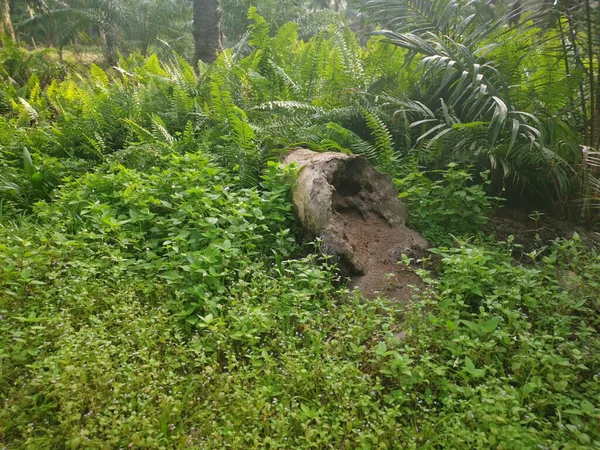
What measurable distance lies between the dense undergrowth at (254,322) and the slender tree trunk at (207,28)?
3.61 metres

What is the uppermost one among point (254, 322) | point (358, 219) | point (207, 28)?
point (207, 28)

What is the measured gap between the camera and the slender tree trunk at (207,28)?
736cm

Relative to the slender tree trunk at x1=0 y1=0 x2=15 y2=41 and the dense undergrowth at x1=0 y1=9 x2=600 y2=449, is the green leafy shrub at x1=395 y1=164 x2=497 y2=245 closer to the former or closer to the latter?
the dense undergrowth at x1=0 y1=9 x2=600 y2=449

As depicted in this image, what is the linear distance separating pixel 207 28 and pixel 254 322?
21.4 ft

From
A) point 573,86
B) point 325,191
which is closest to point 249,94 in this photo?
point 325,191

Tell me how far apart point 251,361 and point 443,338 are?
114 cm

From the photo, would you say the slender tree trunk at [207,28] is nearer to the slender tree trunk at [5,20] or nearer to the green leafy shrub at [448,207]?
the green leafy shrub at [448,207]

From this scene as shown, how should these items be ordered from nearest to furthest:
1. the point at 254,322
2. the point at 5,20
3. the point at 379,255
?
the point at 254,322 < the point at 379,255 < the point at 5,20

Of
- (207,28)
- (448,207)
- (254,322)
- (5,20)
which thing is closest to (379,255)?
(448,207)

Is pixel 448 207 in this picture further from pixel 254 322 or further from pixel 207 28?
pixel 207 28

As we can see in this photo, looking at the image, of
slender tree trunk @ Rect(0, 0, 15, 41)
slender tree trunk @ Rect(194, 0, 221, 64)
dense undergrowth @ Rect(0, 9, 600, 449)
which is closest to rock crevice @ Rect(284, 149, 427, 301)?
dense undergrowth @ Rect(0, 9, 600, 449)

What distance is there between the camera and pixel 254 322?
8.40 ft

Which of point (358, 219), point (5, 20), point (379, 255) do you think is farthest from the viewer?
point (5, 20)

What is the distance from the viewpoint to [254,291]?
2.76m
